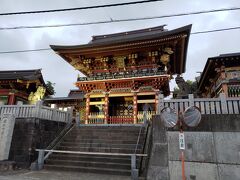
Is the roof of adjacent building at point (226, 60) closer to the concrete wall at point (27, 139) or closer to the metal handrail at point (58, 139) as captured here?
the metal handrail at point (58, 139)

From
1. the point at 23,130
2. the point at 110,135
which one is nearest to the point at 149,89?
the point at 110,135

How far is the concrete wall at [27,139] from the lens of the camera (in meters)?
8.64

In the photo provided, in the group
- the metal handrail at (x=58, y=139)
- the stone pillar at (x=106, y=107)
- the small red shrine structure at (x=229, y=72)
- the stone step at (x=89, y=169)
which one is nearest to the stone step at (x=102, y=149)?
the metal handrail at (x=58, y=139)

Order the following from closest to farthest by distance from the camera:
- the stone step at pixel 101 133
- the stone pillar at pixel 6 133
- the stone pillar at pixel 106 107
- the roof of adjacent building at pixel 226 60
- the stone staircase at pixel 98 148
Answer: the stone staircase at pixel 98 148
the stone pillar at pixel 6 133
the stone step at pixel 101 133
the roof of adjacent building at pixel 226 60
the stone pillar at pixel 106 107

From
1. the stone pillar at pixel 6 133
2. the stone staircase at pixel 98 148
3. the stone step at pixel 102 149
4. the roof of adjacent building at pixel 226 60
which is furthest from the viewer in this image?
the roof of adjacent building at pixel 226 60

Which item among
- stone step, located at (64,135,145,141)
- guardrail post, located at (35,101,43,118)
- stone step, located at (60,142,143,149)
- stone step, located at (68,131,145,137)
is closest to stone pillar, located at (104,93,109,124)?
stone step, located at (68,131,145,137)

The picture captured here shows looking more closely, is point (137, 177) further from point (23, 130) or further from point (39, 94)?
point (39, 94)

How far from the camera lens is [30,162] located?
335 inches

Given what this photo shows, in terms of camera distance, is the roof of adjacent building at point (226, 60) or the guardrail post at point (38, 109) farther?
the roof of adjacent building at point (226, 60)

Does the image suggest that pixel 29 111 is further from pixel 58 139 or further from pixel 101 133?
pixel 101 133

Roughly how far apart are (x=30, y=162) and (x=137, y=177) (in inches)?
218

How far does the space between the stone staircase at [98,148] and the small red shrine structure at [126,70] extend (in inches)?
161

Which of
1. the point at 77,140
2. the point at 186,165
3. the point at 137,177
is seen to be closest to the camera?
the point at 186,165

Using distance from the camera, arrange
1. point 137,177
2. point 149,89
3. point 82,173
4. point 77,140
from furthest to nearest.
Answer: point 149,89, point 77,140, point 82,173, point 137,177
